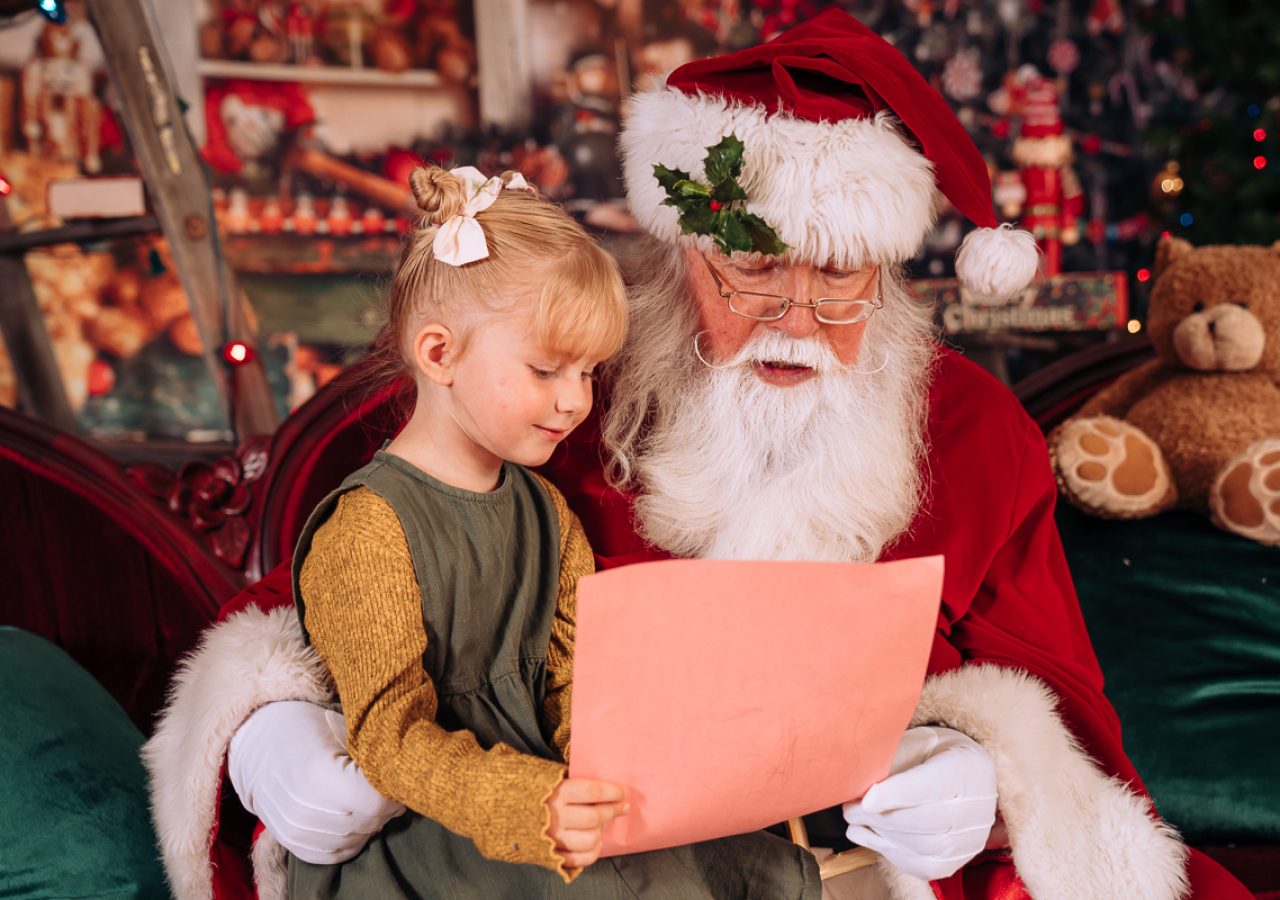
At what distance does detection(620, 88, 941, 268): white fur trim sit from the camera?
153 centimetres

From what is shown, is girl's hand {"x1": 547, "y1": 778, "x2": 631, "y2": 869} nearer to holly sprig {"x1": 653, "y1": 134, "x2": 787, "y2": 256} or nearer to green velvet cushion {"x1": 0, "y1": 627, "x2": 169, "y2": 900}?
holly sprig {"x1": 653, "y1": 134, "x2": 787, "y2": 256}

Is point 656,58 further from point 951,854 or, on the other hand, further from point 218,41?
point 951,854

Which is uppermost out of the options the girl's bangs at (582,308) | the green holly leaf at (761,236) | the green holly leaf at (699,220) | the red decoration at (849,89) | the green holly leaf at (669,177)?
the red decoration at (849,89)

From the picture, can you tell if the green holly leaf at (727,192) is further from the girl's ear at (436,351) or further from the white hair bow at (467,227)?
the girl's ear at (436,351)

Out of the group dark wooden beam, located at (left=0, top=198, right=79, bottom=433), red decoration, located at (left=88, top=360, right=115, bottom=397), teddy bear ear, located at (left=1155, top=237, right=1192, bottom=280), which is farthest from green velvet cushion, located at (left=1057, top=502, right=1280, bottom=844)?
dark wooden beam, located at (left=0, top=198, right=79, bottom=433)

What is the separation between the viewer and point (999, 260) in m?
1.65

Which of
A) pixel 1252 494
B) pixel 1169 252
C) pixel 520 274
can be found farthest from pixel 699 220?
pixel 1169 252

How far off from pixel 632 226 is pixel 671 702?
3.13 m

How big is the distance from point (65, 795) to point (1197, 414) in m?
2.16

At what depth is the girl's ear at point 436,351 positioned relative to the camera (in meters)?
1.30

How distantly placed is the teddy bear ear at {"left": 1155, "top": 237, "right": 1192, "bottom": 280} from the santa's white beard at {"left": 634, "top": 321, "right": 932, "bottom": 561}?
113 centimetres

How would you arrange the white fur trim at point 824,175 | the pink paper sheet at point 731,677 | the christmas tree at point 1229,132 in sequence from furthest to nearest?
the christmas tree at point 1229,132, the white fur trim at point 824,175, the pink paper sheet at point 731,677

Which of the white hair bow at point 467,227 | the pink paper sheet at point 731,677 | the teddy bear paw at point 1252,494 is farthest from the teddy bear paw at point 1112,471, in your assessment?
the white hair bow at point 467,227

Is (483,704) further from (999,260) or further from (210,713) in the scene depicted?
(999,260)
